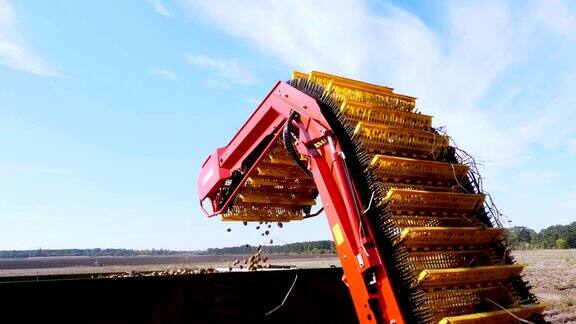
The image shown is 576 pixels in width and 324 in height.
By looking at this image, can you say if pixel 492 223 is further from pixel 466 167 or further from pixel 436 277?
pixel 436 277

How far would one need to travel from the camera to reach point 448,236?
374 centimetres

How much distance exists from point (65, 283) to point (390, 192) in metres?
2.76

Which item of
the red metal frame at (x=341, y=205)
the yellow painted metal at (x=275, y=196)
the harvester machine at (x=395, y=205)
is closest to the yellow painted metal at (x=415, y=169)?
the harvester machine at (x=395, y=205)

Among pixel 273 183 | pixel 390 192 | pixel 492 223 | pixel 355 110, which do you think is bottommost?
pixel 492 223

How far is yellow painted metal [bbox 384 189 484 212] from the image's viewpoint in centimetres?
358

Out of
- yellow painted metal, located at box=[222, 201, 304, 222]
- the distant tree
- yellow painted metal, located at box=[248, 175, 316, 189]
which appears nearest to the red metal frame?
yellow painted metal, located at box=[248, 175, 316, 189]

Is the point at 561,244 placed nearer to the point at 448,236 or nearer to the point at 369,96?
the point at 369,96

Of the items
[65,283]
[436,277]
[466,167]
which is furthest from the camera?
[466,167]

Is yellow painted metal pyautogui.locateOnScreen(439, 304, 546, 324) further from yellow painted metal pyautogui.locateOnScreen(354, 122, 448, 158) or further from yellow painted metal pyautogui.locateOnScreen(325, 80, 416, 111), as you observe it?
yellow painted metal pyautogui.locateOnScreen(325, 80, 416, 111)

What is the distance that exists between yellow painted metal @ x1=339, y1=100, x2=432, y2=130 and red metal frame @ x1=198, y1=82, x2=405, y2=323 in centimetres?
Answer: 32

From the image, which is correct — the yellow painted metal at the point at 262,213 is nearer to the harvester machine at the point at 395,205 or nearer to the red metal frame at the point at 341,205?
the harvester machine at the point at 395,205

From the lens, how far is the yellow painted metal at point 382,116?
406cm

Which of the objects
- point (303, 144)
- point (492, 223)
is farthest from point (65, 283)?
point (492, 223)

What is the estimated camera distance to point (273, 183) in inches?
242
